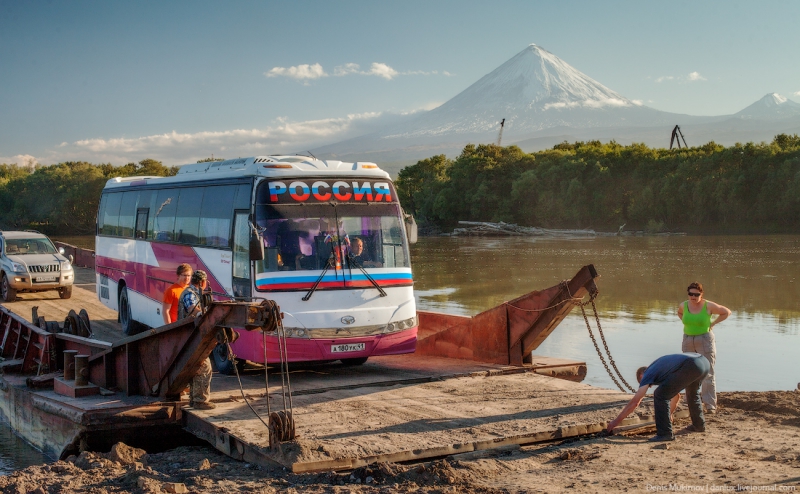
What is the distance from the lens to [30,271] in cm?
2383

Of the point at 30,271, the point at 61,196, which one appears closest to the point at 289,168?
→ the point at 30,271

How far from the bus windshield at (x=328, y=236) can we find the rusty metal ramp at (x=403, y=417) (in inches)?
66.0

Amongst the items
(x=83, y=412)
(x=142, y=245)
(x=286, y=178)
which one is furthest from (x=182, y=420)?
(x=142, y=245)

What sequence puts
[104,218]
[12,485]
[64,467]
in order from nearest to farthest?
[12,485] < [64,467] < [104,218]

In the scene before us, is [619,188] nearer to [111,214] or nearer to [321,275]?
[111,214]

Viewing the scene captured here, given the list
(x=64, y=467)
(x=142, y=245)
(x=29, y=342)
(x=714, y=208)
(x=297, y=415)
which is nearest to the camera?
(x=64, y=467)

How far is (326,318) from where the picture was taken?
11742 mm

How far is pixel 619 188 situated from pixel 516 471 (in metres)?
81.8

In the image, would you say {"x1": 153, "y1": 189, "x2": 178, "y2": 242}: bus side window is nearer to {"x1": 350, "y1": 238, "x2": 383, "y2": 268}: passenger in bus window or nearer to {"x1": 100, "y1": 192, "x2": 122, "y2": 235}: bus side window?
{"x1": 100, "y1": 192, "x2": 122, "y2": 235}: bus side window

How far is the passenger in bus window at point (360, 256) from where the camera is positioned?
12172 millimetres

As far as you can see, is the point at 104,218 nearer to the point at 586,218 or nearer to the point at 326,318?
the point at 326,318

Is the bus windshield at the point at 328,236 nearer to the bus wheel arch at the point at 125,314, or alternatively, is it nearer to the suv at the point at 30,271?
the bus wheel arch at the point at 125,314

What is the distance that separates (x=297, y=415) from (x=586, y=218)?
3214 inches

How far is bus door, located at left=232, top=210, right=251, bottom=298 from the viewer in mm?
12047
